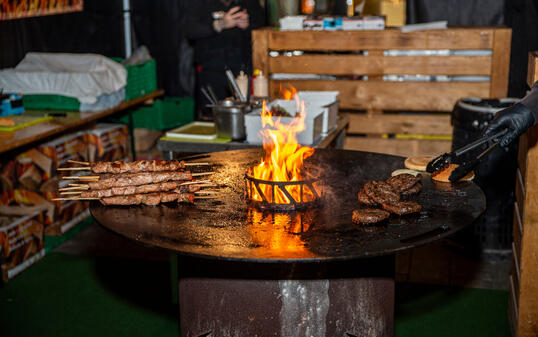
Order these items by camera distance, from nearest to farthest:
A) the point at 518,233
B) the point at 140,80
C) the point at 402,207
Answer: the point at 402,207 < the point at 518,233 < the point at 140,80

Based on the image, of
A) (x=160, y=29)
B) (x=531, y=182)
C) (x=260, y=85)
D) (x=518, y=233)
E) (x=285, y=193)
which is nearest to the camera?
(x=285, y=193)

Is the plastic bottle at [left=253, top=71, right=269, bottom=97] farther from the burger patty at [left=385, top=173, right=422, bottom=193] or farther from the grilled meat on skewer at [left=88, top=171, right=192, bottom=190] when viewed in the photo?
the burger patty at [left=385, top=173, right=422, bottom=193]

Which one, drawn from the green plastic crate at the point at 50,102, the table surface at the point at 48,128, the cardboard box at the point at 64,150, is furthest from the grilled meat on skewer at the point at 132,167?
the green plastic crate at the point at 50,102

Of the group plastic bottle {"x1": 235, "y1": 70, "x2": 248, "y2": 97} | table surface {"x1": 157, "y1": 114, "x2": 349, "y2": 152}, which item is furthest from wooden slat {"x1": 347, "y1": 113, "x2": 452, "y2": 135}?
table surface {"x1": 157, "y1": 114, "x2": 349, "y2": 152}

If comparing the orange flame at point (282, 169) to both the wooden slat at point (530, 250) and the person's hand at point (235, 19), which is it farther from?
the person's hand at point (235, 19)

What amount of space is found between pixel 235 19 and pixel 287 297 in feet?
16.9

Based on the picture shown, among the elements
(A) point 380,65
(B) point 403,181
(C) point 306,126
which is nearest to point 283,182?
(B) point 403,181

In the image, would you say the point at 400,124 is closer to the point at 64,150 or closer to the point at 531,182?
the point at 531,182

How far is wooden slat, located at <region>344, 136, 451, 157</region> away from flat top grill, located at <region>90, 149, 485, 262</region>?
131 inches

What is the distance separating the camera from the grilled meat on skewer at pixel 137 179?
10.3 ft

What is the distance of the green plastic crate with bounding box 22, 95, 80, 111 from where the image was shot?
6207 mm

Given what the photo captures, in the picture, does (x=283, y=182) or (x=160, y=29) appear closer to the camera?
(x=283, y=182)

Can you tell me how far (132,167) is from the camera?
3357mm

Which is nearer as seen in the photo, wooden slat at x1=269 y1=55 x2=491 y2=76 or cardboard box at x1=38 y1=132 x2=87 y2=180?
cardboard box at x1=38 y1=132 x2=87 y2=180
